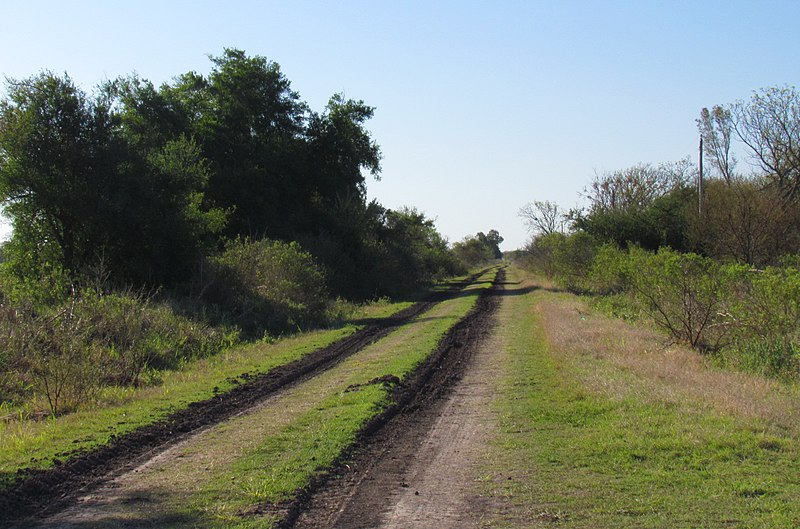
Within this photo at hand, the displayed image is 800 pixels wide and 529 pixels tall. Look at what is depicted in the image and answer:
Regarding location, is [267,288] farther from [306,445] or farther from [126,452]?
[306,445]

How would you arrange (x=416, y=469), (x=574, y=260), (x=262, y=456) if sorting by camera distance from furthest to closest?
(x=574, y=260) < (x=262, y=456) < (x=416, y=469)

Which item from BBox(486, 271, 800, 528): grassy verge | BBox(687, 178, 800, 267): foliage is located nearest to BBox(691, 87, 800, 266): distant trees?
BBox(687, 178, 800, 267): foliage

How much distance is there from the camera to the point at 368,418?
9195 mm

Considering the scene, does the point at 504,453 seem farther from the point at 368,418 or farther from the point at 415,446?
the point at 368,418

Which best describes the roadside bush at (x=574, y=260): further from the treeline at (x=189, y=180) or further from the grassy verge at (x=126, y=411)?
the grassy verge at (x=126, y=411)

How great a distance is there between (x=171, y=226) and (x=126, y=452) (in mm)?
17416

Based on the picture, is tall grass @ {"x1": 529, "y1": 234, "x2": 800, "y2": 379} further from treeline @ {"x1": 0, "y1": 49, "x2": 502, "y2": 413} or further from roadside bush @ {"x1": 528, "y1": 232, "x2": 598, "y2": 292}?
roadside bush @ {"x1": 528, "y1": 232, "x2": 598, "y2": 292}

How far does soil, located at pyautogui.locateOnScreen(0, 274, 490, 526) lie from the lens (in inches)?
241

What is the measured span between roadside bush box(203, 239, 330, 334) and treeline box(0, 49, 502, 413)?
72 millimetres

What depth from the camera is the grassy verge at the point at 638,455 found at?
565cm

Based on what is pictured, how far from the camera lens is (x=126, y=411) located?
33.3 ft

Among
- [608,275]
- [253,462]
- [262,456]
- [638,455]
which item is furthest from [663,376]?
[608,275]

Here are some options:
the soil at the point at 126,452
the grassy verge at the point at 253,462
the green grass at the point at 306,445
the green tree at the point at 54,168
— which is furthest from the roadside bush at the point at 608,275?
the green tree at the point at 54,168

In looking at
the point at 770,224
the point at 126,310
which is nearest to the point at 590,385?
the point at 126,310
